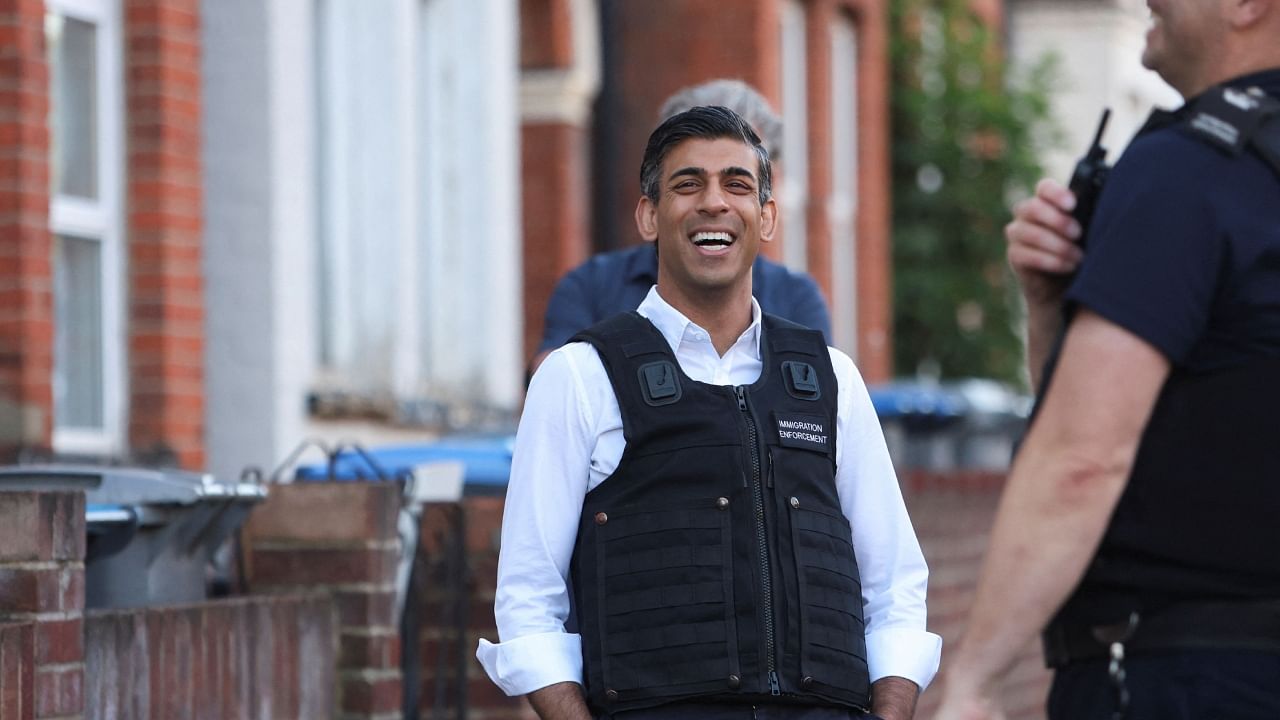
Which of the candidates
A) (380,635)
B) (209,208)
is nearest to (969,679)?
(380,635)

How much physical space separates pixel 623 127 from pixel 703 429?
474 inches

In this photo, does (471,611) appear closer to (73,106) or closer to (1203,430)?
(73,106)

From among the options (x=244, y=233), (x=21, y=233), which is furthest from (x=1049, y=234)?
(x=244, y=233)

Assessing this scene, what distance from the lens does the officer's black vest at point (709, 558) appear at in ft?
12.6

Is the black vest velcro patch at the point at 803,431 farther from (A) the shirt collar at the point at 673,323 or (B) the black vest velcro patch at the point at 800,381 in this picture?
(A) the shirt collar at the point at 673,323

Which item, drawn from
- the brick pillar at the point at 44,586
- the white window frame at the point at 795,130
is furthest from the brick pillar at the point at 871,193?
the brick pillar at the point at 44,586

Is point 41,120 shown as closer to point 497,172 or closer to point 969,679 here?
point 497,172

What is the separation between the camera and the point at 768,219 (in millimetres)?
4215

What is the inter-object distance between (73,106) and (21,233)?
0.85 metres

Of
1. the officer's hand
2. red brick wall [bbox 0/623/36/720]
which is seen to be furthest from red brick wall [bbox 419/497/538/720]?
the officer's hand

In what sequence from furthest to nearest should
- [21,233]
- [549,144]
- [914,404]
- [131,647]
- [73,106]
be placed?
1. [914,404]
2. [549,144]
3. [73,106]
4. [21,233]
5. [131,647]

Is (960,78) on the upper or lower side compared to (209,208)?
upper

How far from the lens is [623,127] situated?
15852mm

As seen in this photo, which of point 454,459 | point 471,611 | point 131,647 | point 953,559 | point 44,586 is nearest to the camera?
point 44,586
